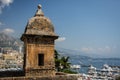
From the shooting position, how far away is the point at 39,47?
1138 centimetres

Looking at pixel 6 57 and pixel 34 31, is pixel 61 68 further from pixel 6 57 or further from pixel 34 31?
pixel 6 57

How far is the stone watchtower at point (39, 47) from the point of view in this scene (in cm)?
1116

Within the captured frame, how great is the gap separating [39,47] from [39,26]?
1054 millimetres

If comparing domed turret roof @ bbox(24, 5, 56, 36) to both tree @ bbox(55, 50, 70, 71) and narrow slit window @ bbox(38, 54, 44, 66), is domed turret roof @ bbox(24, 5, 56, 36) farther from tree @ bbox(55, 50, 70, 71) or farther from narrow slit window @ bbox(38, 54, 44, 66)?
tree @ bbox(55, 50, 70, 71)

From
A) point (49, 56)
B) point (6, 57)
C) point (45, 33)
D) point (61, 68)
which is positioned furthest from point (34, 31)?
point (6, 57)

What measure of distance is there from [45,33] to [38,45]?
676 millimetres

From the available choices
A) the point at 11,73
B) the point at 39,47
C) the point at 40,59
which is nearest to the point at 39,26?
the point at 39,47

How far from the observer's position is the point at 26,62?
36.3 ft

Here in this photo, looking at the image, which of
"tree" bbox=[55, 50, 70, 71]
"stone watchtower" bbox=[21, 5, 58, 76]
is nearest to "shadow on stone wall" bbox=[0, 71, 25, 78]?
"stone watchtower" bbox=[21, 5, 58, 76]

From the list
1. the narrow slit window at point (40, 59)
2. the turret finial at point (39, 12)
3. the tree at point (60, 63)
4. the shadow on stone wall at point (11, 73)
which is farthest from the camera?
the tree at point (60, 63)

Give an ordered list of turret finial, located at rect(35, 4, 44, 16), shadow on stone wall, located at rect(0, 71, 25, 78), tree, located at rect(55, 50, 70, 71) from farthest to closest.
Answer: tree, located at rect(55, 50, 70, 71) → turret finial, located at rect(35, 4, 44, 16) → shadow on stone wall, located at rect(0, 71, 25, 78)

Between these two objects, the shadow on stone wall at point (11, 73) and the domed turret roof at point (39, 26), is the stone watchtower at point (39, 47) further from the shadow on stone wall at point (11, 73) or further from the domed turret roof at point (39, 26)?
the shadow on stone wall at point (11, 73)

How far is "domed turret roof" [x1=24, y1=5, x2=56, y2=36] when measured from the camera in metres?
Answer: 11.5

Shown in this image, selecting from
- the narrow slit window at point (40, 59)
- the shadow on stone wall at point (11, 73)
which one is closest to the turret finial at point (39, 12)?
the narrow slit window at point (40, 59)
